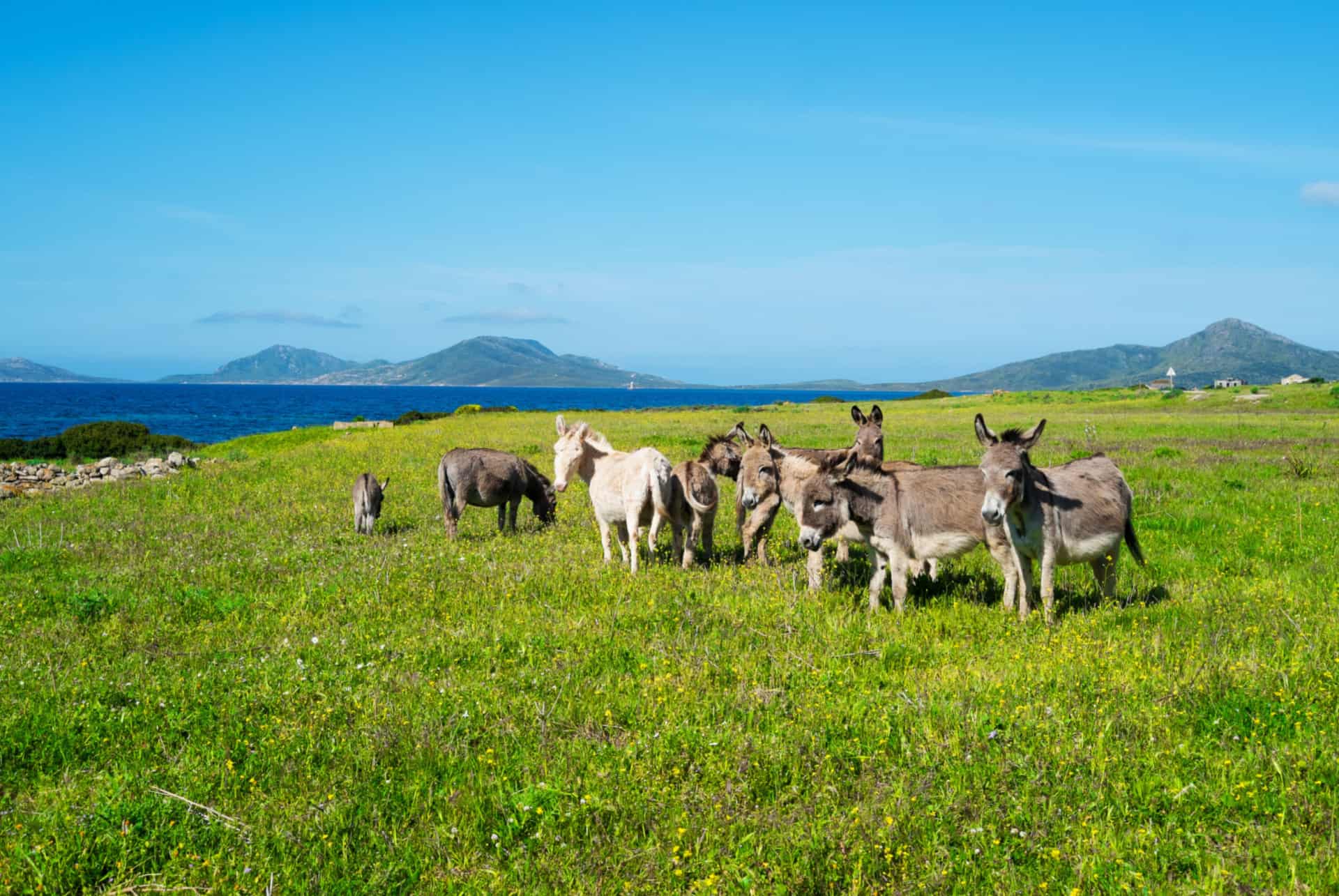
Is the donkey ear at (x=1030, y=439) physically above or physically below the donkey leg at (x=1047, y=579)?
above

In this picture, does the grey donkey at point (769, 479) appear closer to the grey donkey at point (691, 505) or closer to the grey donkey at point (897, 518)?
the grey donkey at point (691, 505)

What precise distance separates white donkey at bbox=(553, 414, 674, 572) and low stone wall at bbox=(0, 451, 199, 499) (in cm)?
2053

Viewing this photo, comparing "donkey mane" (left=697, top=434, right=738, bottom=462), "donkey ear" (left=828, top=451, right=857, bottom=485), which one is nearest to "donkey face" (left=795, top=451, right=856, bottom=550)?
"donkey ear" (left=828, top=451, right=857, bottom=485)

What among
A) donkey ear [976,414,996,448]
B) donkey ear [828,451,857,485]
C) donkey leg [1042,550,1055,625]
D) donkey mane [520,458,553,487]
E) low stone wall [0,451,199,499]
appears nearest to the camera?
donkey leg [1042,550,1055,625]

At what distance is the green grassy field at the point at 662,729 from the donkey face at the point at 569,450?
1639 mm

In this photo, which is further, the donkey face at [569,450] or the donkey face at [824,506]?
the donkey face at [569,450]

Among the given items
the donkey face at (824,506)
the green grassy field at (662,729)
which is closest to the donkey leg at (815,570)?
the green grassy field at (662,729)

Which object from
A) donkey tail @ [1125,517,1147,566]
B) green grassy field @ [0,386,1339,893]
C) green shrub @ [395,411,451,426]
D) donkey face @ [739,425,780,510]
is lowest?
green grassy field @ [0,386,1339,893]

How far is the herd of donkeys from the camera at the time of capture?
968 centimetres

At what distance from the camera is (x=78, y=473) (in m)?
33.4

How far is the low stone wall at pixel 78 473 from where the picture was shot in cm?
2827

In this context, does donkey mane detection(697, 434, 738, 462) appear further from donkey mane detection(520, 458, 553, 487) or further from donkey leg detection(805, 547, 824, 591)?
donkey mane detection(520, 458, 553, 487)

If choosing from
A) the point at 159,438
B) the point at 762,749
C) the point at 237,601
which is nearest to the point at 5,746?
the point at 237,601

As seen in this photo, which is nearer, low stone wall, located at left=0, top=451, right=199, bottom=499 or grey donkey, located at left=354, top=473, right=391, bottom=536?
grey donkey, located at left=354, top=473, right=391, bottom=536
